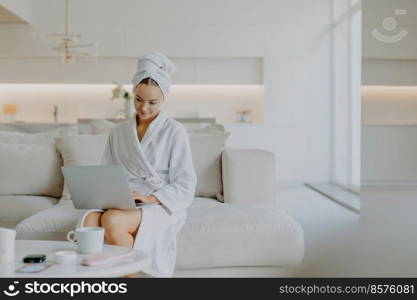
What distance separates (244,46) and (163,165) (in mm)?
6009

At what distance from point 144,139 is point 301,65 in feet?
20.2

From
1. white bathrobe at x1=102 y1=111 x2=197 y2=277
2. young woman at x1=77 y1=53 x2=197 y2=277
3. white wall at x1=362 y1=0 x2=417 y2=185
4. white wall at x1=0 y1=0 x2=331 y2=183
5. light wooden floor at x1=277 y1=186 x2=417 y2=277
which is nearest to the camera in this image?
young woman at x1=77 y1=53 x2=197 y2=277

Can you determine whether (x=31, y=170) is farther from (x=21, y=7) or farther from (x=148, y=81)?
(x=21, y=7)

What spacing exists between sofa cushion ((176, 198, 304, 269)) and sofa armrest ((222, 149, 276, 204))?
0.56 meters

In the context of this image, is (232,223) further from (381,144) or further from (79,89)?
(79,89)

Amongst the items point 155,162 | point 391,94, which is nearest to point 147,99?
point 155,162

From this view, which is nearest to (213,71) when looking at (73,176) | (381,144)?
(381,144)

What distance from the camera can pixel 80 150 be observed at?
11.7 ft

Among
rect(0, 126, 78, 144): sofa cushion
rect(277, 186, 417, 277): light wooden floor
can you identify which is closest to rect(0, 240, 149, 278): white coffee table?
rect(277, 186, 417, 277): light wooden floor

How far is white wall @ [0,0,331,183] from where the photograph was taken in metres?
8.45

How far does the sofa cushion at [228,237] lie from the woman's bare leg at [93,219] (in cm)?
45

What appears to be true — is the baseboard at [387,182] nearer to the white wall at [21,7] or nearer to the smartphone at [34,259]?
the smartphone at [34,259]

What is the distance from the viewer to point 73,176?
2350 mm

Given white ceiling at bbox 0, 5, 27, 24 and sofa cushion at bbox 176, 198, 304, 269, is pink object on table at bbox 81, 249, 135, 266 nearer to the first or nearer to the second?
sofa cushion at bbox 176, 198, 304, 269
